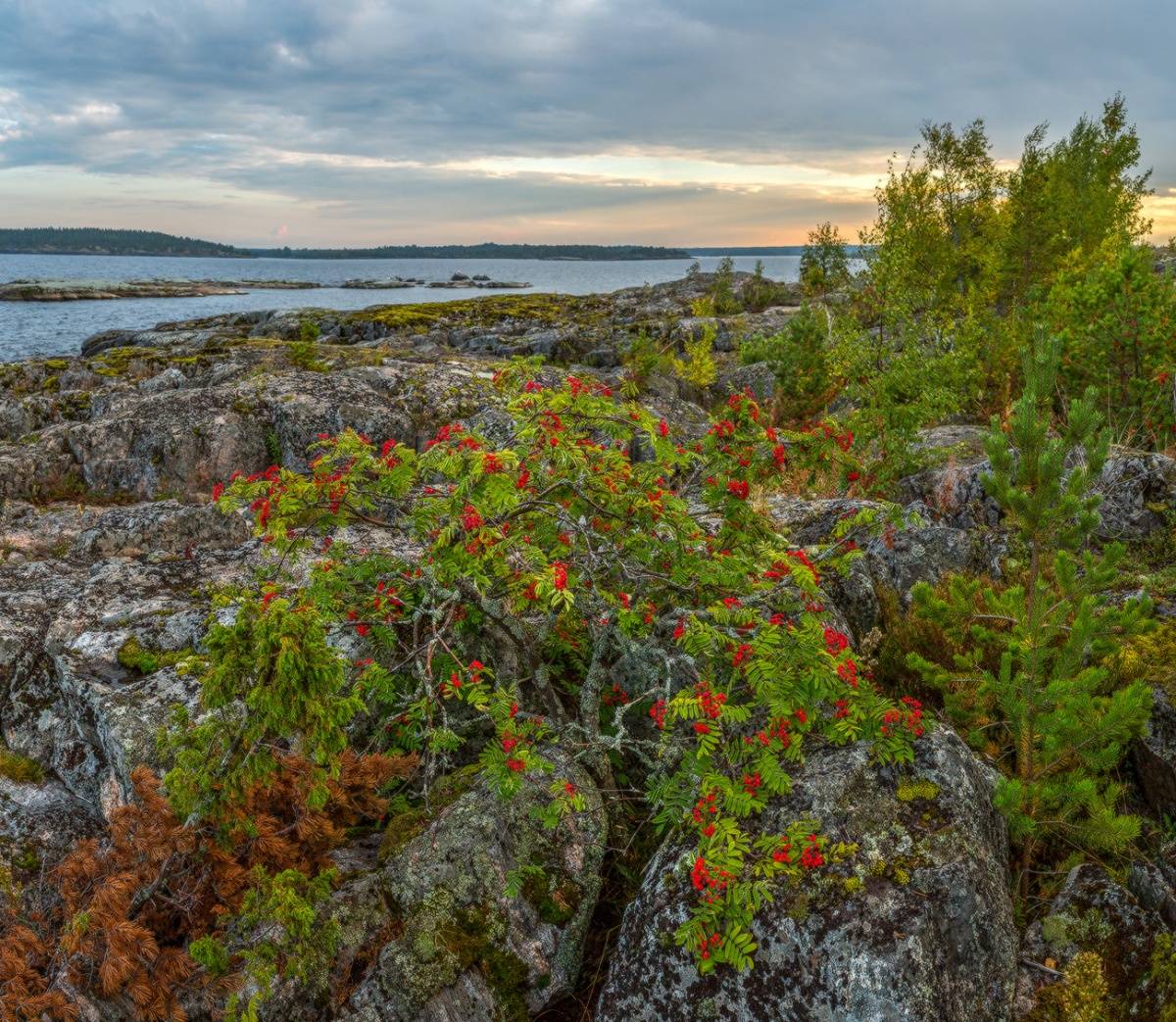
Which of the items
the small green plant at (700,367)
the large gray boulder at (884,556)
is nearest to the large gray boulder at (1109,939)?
the large gray boulder at (884,556)

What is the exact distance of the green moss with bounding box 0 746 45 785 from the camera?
5.86 m

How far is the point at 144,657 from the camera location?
6277mm

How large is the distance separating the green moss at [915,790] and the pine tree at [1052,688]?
0.61 m

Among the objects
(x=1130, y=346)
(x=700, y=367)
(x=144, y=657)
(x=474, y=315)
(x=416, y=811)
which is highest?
(x=474, y=315)

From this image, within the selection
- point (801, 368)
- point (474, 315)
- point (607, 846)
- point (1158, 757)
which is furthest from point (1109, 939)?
point (474, 315)

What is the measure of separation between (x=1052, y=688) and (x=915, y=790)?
47.8 inches

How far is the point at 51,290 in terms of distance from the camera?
12781cm

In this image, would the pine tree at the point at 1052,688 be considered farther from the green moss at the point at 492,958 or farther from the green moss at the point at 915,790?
the green moss at the point at 492,958

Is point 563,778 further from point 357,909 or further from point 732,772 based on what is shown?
point 357,909

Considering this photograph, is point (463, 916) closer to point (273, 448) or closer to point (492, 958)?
point (492, 958)

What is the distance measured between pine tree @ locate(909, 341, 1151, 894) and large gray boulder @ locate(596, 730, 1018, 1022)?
0.71 meters

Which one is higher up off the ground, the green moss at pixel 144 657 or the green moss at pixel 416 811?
the green moss at pixel 144 657

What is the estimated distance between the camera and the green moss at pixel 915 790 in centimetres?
451

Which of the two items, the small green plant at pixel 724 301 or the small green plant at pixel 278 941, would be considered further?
the small green plant at pixel 724 301
